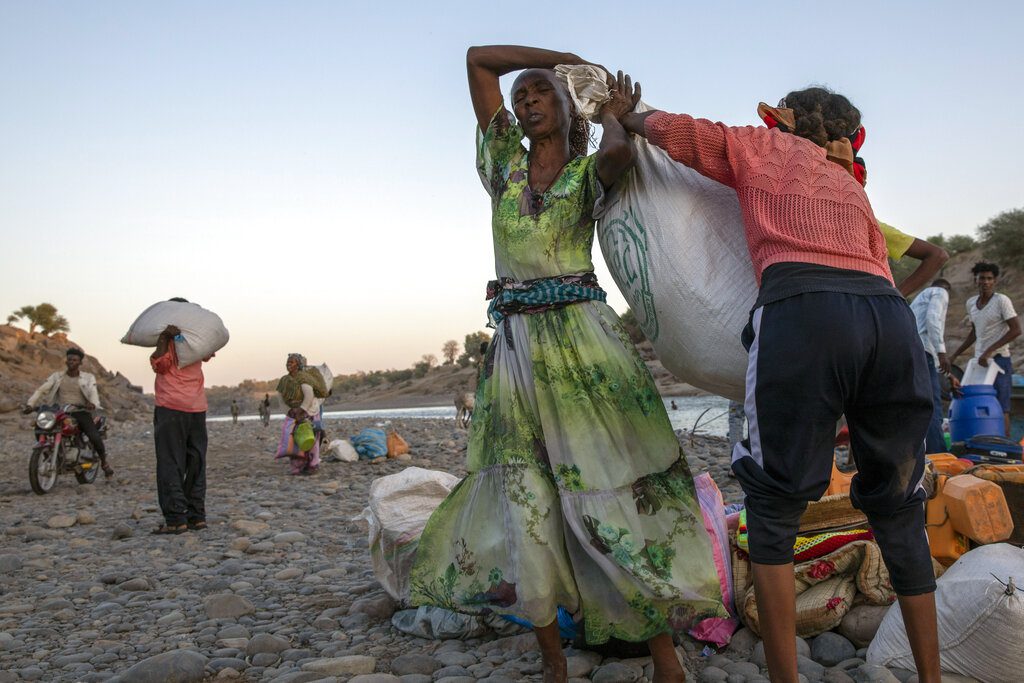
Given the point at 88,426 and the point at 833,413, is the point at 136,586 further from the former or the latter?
the point at 88,426

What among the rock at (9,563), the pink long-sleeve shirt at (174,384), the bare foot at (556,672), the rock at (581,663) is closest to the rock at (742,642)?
the rock at (581,663)

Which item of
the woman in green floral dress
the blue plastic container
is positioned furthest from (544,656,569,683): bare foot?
the blue plastic container

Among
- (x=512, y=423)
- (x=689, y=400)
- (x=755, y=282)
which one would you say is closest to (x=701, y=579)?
(x=512, y=423)

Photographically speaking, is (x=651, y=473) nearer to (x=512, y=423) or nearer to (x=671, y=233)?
(x=512, y=423)

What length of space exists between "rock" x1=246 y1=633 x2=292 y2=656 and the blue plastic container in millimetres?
5817

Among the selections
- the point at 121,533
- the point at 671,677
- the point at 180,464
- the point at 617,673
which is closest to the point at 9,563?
the point at 121,533

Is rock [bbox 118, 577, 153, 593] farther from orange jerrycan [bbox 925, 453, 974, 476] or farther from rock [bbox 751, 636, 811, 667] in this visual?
orange jerrycan [bbox 925, 453, 974, 476]

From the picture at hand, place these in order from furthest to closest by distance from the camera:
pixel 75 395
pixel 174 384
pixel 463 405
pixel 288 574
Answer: pixel 463 405, pixel 75 395, pixel 174 384, pixel 288 574

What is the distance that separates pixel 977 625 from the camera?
233 cm

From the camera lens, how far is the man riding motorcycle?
9.82 meters

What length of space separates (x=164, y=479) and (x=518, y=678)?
4.77 meters

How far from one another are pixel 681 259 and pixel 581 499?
824mm

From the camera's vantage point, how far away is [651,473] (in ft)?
7.93

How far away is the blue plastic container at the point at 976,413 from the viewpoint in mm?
6309
